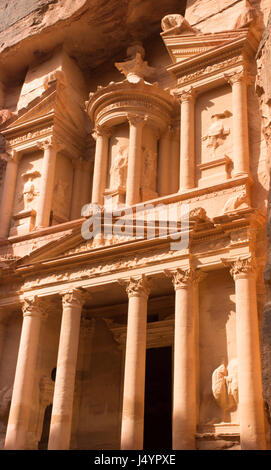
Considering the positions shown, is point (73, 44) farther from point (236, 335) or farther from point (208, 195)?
point (236, 335)

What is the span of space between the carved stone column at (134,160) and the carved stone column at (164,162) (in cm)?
104

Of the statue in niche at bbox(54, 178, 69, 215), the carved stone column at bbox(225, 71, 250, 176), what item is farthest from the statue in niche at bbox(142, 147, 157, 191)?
the statue in niche at bbox(54, 178, 69, 215)

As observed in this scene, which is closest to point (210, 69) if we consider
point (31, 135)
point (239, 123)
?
point (239, 123)

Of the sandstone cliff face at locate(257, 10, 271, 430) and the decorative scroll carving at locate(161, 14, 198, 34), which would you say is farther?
the decorative scroll carving at locate(161, 14, 198, 34)

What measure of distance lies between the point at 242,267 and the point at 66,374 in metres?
5.82

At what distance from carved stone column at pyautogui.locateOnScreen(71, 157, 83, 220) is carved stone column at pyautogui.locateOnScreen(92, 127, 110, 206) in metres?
2.08

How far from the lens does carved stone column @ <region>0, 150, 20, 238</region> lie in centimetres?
2189

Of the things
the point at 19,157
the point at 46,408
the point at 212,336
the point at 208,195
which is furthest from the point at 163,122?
the point at 46,408

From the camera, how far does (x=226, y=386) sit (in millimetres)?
14375

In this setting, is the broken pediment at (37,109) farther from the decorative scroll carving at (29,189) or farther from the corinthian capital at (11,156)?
the decorative scroll carving at (29,189)

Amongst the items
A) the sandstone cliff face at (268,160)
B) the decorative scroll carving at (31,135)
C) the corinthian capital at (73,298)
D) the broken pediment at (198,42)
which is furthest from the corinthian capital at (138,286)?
the decorative scroll carving at (31,135)

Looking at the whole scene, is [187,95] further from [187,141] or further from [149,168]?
[149,168]

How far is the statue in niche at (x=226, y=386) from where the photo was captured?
14188 mm

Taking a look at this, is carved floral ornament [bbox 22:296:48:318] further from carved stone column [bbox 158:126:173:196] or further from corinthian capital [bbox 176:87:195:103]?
corinthian capital [bbox 176:87:195:103]
